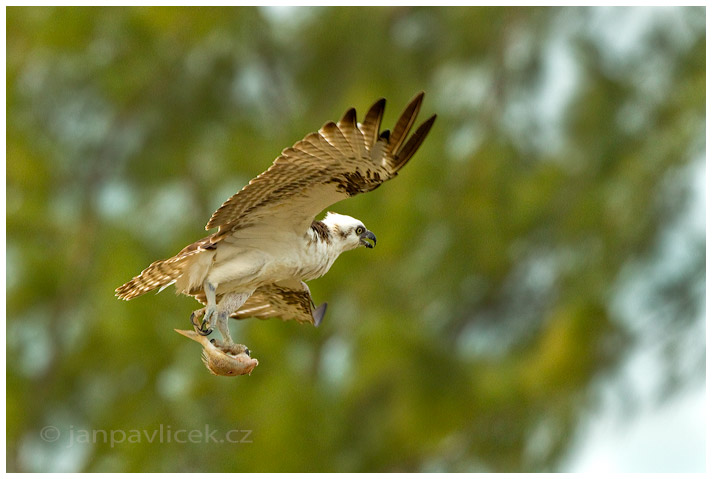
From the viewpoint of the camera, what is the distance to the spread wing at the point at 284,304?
367 cm

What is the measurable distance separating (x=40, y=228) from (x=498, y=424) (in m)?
3.94

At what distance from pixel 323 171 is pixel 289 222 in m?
0.21

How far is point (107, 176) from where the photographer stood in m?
9.56

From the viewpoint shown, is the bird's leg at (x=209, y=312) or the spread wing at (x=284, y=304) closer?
the bird's leg at (x=209, y=312)

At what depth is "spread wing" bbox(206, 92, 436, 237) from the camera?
2957 millimetres

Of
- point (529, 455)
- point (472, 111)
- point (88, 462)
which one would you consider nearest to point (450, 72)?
point (472, 111)

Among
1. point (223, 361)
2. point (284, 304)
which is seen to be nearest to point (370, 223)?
point (284, 304)

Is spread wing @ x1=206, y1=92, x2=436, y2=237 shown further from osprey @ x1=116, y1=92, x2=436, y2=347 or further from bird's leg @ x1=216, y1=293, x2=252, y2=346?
bird's leg @ x1=216, y1=293, x2=252, y2=346

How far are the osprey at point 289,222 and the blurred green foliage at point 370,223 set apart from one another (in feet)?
14.7

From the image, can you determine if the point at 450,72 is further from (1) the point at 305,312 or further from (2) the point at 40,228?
(1) the point at 305,312

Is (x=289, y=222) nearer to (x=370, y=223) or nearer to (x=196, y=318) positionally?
(x=196, y=318)

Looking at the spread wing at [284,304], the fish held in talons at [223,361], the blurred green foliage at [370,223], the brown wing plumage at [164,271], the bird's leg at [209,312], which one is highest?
the blurred green foliage at [370,223]

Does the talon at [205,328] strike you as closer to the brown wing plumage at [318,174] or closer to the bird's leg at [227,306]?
the bird's leg at [227,306]

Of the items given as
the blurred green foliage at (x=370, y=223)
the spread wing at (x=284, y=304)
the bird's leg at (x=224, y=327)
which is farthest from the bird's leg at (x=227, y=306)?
the blurred green foliage at (x=370, y=223)
